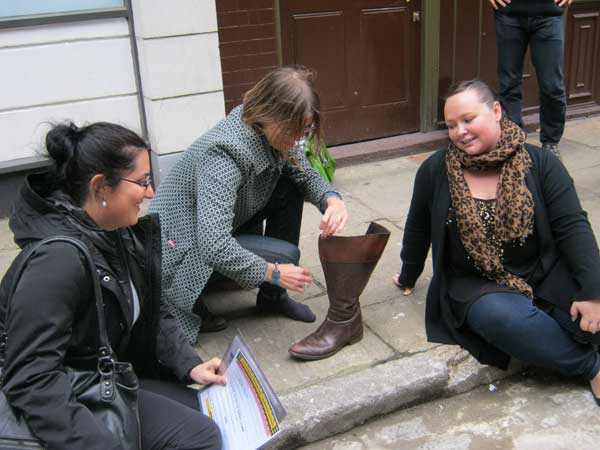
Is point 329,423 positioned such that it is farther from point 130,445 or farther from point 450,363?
point 130,445

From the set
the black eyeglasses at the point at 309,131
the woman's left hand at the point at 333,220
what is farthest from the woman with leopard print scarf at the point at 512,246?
the black eyeglasses at the point at 309,131

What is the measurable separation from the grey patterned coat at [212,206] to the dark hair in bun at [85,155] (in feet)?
3.12

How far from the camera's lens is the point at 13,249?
445cm

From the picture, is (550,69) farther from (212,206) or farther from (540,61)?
(212,206)

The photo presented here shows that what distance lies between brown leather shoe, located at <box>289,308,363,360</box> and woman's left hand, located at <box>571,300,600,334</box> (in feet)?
3.08

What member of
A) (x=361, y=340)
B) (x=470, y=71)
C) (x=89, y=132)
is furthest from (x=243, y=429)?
(x=470, y=71)

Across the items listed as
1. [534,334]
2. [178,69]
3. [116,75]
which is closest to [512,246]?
[534,334]

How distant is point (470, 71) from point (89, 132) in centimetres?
A: 477

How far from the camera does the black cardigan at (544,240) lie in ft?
9.48

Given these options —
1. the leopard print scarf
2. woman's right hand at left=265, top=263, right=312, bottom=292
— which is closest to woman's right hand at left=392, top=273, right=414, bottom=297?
the leopard print scarf

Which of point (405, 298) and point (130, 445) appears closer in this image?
point (130, 445)

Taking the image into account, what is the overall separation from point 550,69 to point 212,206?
3.06 meters

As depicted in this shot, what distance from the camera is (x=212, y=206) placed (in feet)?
9.92

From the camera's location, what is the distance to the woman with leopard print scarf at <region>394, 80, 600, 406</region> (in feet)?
9.55
